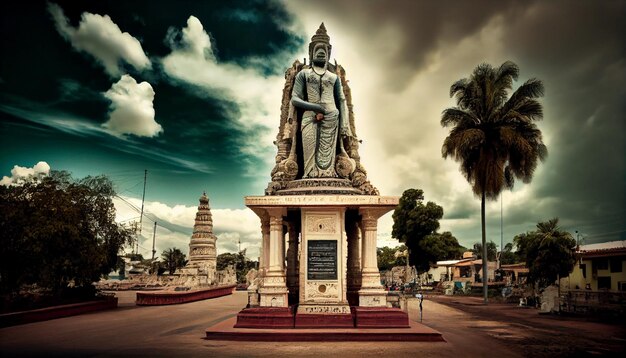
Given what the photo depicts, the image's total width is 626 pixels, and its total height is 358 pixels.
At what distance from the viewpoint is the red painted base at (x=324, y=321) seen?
11.3 meters

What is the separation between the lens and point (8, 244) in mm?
16062

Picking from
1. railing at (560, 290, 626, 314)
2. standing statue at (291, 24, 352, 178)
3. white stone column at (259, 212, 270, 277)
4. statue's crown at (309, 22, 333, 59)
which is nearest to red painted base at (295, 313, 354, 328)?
white stone column at (259, 212, 270, 277)

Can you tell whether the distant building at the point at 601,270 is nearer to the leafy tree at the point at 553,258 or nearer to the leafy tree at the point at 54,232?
the leafy tree at the point at 553,258

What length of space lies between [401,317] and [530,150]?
18.4 meters

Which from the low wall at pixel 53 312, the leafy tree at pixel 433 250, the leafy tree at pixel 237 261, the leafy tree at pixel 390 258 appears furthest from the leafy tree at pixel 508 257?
the low wall at pixel 53 312

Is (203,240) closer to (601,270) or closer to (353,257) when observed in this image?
(601,270)

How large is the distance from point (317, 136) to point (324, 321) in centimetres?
564

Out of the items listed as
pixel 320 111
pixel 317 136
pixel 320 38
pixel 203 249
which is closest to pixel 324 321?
pixel 317 136

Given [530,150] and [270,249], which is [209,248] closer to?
[530,150]

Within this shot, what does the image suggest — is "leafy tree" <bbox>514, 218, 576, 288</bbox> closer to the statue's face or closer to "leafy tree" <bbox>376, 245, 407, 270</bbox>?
the statue's face

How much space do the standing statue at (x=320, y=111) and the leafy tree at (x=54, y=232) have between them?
10929 mm

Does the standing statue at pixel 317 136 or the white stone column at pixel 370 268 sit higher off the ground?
the standing statue at pixel 317 136

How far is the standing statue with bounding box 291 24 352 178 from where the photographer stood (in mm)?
13828

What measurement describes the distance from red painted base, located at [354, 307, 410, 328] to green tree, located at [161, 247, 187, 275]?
223 ft
